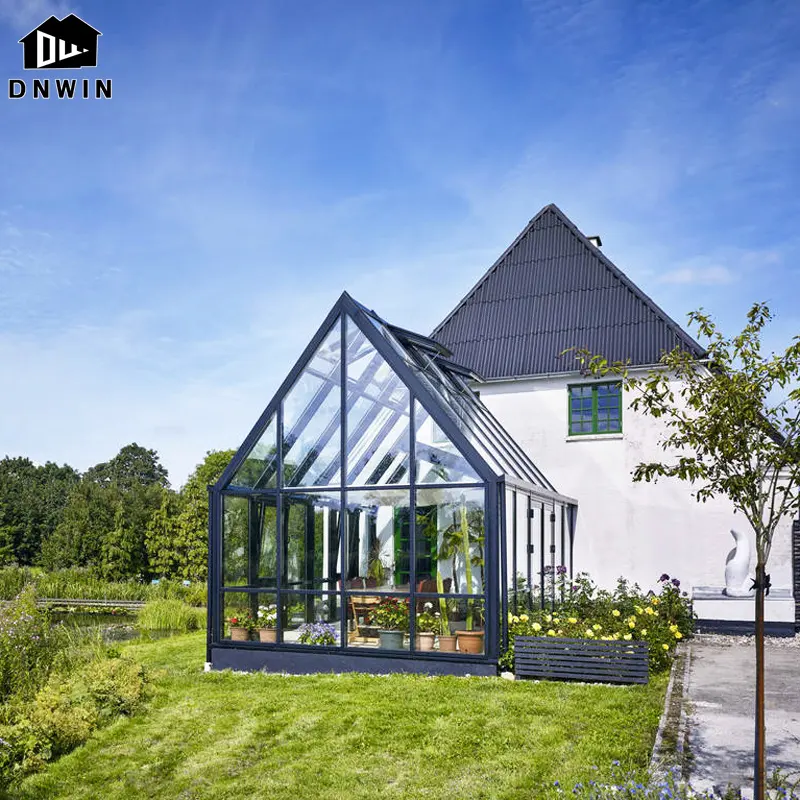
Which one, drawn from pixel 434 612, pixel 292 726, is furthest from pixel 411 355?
pixel 292 726

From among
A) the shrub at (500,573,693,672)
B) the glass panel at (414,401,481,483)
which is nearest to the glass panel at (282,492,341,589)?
the glass panel at (414,401,481,483)

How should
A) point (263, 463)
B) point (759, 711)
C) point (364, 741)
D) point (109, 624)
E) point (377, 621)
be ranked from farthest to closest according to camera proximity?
point (109, 624) → point (263, 463) → point (377, 621) → point (364, 741) → point (759, 711)

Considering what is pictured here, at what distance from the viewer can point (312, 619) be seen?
1182 centimetres

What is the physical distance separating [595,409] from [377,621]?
7.66 m

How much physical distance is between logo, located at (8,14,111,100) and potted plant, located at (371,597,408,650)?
8078mm

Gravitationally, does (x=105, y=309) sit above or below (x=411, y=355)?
above

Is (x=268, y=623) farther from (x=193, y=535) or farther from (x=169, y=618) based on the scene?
(x=193, y=535)

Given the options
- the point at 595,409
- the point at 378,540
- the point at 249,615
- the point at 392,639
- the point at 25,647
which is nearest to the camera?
the point at 25,647

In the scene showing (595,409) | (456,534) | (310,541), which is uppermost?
(595,409)

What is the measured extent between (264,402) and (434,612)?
4092 mm

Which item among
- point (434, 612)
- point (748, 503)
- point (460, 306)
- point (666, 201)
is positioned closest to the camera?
point (748, 503)

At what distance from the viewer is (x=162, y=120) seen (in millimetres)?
12016

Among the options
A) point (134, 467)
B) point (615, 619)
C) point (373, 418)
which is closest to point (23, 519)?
point (134, 467)

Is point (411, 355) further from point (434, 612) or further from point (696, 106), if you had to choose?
point (696, 106)
